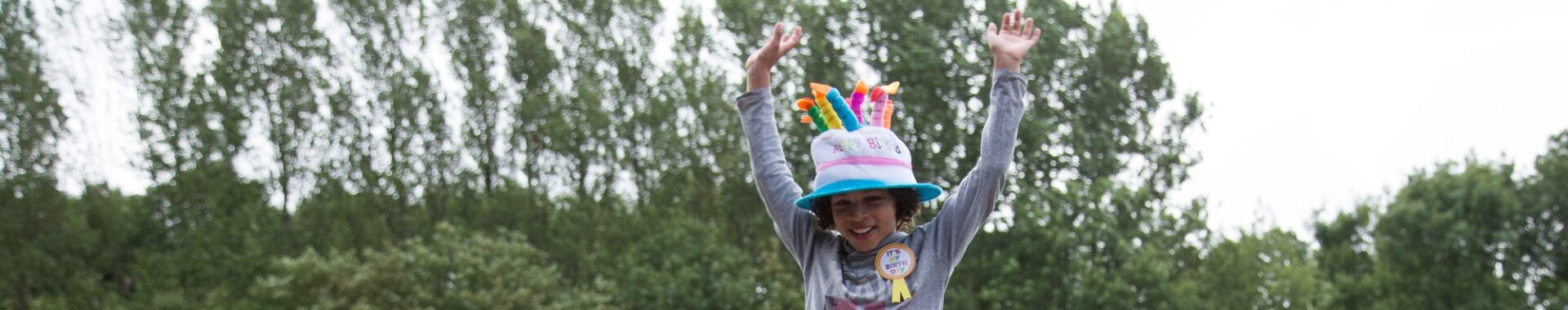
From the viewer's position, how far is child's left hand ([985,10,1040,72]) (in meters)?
3.11

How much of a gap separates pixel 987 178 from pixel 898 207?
11.6 inches

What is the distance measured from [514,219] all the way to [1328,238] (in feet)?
48.8

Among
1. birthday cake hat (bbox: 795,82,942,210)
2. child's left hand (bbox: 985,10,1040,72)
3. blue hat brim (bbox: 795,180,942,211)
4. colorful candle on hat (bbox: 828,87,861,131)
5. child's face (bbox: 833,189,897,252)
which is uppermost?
child's left hand (bbox: 985,10,1040,72)

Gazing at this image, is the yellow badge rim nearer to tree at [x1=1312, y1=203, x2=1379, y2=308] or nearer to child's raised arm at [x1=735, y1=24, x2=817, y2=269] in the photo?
Answer: child's raised arm at [x1=735, y1=24, x2=817, y2=269]

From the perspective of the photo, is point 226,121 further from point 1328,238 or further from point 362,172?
point 1328,238

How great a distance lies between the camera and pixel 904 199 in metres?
3.24

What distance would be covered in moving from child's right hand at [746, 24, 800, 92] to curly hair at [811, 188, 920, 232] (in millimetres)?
284

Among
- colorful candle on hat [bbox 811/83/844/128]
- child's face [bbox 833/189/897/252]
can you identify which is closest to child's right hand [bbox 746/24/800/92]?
colorful candle on hat [bbox 811/83/844/128]

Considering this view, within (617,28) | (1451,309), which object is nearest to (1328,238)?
(1451,309)

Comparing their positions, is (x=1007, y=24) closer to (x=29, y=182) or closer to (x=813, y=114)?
(x=813, y=114)

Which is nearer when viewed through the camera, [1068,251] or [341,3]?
[1068,251]

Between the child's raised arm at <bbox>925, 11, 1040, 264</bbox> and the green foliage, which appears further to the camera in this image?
the green foliage

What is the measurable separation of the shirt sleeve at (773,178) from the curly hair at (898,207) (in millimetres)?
25

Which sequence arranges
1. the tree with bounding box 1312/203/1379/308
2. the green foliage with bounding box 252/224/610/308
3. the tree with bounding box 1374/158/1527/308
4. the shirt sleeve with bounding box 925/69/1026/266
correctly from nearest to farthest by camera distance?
the shirt sleeve with bounding box 925/69/1026/266, the green foliage with bounding box 252/224/610/308, the tree with bounding box 1374/158/1527/308, the tree with bounding box 1312/203/1379/308
